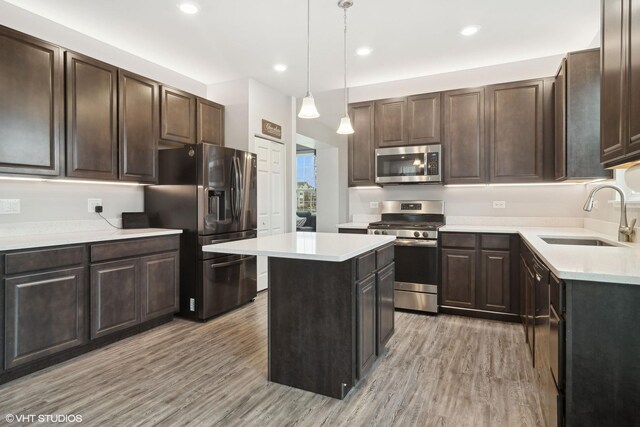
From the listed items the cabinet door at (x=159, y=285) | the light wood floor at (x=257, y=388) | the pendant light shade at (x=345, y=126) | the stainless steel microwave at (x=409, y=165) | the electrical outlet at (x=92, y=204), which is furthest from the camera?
the stainless steel microwave at (x=409, y=165)

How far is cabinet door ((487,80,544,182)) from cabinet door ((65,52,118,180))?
3.72 meters

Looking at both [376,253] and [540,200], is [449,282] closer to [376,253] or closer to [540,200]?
[540,200]

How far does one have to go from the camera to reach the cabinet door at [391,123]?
4141 millimetres

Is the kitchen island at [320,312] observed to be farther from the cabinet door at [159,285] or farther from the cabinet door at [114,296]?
the cabinet door at [159,285]

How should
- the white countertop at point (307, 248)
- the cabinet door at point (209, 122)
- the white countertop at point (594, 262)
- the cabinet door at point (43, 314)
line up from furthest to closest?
1. the cabinet door at point (209, 122)
2. the cabinet door at point (43, 314)
3. the white countertop at point (307, 248)
4. the white countertop at point (594, 262)

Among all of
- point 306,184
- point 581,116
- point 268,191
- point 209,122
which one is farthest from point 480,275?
point 306,184

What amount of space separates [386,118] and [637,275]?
10.6ft

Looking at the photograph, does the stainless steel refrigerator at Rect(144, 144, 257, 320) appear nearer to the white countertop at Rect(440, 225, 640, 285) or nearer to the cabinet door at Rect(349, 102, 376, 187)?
the cabinet door at Rect(349, 102, 376, 187)

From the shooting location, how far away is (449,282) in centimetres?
366

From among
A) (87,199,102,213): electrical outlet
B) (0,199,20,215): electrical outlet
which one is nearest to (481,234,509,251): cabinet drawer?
(87,199,102,213): electrical outlet

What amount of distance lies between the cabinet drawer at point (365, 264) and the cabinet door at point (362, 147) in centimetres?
210

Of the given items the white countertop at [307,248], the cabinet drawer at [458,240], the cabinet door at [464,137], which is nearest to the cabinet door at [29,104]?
the white countertop at [307,248]

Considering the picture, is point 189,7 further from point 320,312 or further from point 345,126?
point 320,312

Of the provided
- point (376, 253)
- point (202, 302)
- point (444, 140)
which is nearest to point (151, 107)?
point (202, 302)
